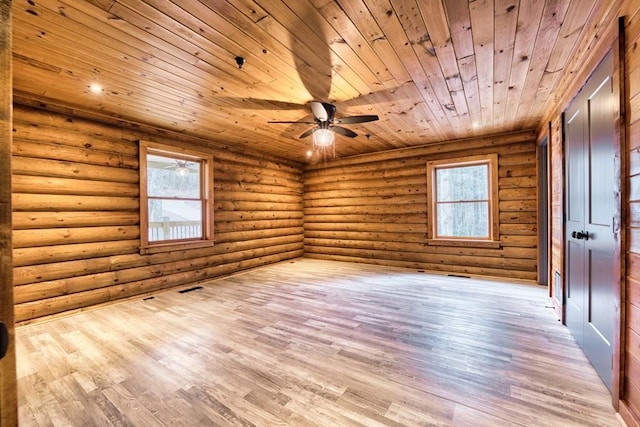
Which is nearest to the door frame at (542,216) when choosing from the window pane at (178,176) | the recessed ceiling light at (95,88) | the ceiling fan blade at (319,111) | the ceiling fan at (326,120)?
the ceiling fan at (326,120)

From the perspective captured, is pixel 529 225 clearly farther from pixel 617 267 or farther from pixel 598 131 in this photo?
pixel 617 267

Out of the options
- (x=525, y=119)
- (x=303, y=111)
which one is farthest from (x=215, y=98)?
(x=525, y=119)

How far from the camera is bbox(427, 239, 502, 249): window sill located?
4942 mm

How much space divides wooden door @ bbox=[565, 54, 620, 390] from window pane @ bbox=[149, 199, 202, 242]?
5150 millimetres

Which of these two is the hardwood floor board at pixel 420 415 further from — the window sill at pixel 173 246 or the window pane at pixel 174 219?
the window pane at pixel 174 219

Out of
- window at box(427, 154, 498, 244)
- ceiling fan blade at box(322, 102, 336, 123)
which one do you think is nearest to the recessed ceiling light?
ceiling fan blade at box(322, 102, 336, 123)

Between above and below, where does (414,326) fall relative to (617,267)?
below

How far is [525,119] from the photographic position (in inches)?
162

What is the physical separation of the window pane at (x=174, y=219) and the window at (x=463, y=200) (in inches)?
178

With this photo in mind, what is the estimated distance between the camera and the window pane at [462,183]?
5.23 meters

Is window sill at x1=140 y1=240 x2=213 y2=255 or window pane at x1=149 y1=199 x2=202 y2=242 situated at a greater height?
window pane at x1=149 y1=199 x2=202 y2=242

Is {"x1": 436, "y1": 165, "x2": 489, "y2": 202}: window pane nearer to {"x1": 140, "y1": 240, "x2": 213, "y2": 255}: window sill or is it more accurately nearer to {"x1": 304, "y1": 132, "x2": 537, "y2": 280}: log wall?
{"x1": 304, "y1": 132, "x2": 537, "y2": 280}: log wall

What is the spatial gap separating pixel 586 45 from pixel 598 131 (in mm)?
730

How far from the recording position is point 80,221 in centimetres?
350
